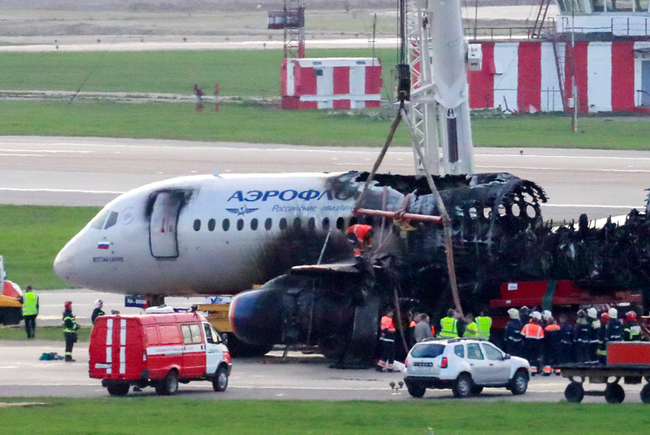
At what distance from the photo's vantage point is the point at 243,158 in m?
66.7

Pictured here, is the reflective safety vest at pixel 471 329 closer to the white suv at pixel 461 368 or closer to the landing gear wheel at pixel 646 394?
the white suv at pixel 461 368

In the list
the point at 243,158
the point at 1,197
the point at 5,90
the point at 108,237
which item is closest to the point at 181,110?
the point at 5,90

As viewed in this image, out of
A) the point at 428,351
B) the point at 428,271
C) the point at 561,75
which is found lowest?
the point at 428,351

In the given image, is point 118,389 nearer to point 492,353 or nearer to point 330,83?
point 492,353

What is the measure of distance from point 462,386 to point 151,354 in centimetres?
648

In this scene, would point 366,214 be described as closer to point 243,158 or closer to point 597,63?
point 243,158

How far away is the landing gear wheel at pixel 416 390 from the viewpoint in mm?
26258

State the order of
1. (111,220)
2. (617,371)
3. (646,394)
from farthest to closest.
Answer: (111,220), (617,371), (646,394)

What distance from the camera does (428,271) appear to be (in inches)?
1264

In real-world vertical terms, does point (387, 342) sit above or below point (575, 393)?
below

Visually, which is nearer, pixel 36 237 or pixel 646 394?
pixel 646 394

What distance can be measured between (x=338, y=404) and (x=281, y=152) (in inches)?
1790

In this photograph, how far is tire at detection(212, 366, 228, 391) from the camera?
27.8m

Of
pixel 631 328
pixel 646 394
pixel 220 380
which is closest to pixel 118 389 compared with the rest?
pixel 220 380
